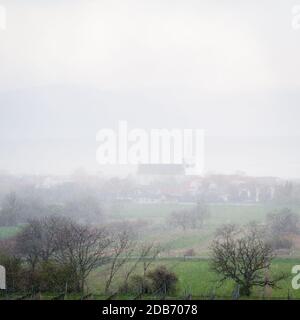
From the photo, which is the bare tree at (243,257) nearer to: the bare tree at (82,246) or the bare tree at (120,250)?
the bare tree at (120,250)

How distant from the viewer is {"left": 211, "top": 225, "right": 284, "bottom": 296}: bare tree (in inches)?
213

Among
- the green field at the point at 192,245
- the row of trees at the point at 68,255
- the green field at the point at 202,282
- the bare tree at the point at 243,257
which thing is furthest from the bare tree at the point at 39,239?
the bare tree at the point at 243,257

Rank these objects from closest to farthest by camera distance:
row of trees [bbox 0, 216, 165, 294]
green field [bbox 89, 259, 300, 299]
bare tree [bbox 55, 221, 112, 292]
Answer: green field [bbox 89, 259, 300, 299]
row of trees [bbox 0, 216, 165, 294]
bare tree [bbox 55, 221, 112, 292]

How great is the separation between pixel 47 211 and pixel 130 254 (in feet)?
3.16

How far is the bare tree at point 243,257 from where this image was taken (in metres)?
5.41

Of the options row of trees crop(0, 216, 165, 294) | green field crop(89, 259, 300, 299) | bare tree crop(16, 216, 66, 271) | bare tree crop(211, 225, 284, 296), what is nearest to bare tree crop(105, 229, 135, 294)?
row of trees crop(0, 216, 165, 294)

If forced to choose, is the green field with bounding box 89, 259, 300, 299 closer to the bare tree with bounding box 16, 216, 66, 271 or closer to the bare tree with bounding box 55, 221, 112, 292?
the bare tree with bounding box 55, 221, 112, 292

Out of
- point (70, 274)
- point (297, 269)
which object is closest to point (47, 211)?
point (70, 274)

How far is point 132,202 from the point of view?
19.5 feet

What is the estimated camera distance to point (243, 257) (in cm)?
553
